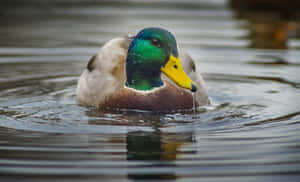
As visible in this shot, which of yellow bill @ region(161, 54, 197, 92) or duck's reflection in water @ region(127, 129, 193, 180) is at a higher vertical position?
yellow bill @ region(161, 54, 197, 92)

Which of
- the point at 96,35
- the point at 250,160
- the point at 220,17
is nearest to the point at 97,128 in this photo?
the point at 250,160

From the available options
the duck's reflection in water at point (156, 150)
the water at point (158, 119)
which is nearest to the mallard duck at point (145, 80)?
the water at point (158, 119)

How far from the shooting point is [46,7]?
1678 centimetres

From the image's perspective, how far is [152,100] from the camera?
640 cm

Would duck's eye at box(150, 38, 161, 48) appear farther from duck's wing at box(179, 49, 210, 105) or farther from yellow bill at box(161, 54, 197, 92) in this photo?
duck's wing at box(179, 49, 210, 105)

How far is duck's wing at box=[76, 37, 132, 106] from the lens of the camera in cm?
689

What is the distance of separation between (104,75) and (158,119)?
132 cm

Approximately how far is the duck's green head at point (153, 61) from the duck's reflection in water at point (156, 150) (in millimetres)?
750

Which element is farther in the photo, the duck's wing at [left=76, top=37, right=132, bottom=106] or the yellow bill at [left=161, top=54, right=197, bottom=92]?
the duck's wing at [left=76, top=37, right=132, bottom=106]

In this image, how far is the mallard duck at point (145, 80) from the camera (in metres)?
6.17

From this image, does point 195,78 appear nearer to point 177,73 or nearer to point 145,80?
point 145,80

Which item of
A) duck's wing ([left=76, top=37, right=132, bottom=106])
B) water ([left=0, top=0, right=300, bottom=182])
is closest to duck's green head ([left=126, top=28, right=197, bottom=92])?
duck's wing ([left=76, top=37, right=132, bottom=106])

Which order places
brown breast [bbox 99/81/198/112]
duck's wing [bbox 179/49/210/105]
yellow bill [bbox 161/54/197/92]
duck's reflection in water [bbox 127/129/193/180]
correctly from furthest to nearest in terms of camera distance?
duck's wing [bbox 179/49/210/105], brown breast [bbox 99/81/198/112], yellow bill [bbox 161/54/197/92], duck's reflection in water [bbox 127/129/193/180]

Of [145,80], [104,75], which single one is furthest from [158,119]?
[104,75]
